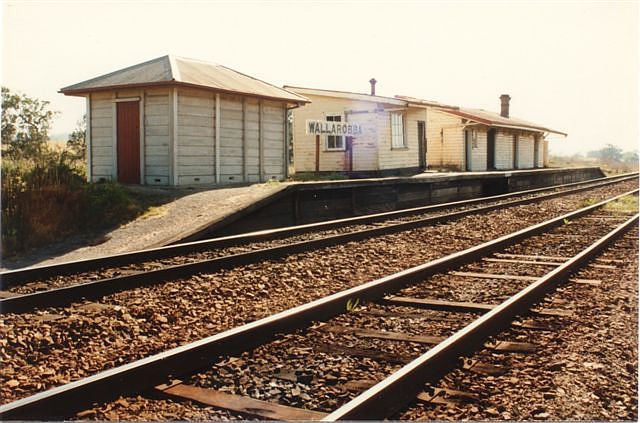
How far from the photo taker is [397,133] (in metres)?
26.6

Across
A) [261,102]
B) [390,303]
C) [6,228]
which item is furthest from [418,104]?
[390,303]

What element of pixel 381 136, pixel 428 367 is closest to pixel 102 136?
pixel 381 136

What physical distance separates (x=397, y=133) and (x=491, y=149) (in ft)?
35.3

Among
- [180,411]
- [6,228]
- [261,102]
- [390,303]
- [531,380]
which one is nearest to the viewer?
[180,411]

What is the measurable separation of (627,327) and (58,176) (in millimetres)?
11389

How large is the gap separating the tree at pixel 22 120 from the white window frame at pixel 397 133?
1333 cm

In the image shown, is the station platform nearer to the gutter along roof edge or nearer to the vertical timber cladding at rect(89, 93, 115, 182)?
the gutter along roof edge

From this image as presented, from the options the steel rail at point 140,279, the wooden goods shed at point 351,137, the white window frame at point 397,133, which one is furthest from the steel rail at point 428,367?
the white window frame at point 397,133

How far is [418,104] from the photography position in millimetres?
26938

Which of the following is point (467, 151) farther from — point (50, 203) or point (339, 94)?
point (50, 203)

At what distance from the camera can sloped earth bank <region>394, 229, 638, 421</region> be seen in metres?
3.25

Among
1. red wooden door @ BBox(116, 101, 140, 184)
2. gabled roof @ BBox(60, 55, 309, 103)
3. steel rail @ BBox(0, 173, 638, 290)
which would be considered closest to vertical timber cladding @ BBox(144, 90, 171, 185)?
red wooden door @ BBox(116, 101, 140, 184)

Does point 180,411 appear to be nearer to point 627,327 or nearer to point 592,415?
point 592,415

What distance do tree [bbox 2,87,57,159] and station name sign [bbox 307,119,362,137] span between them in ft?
26.5
